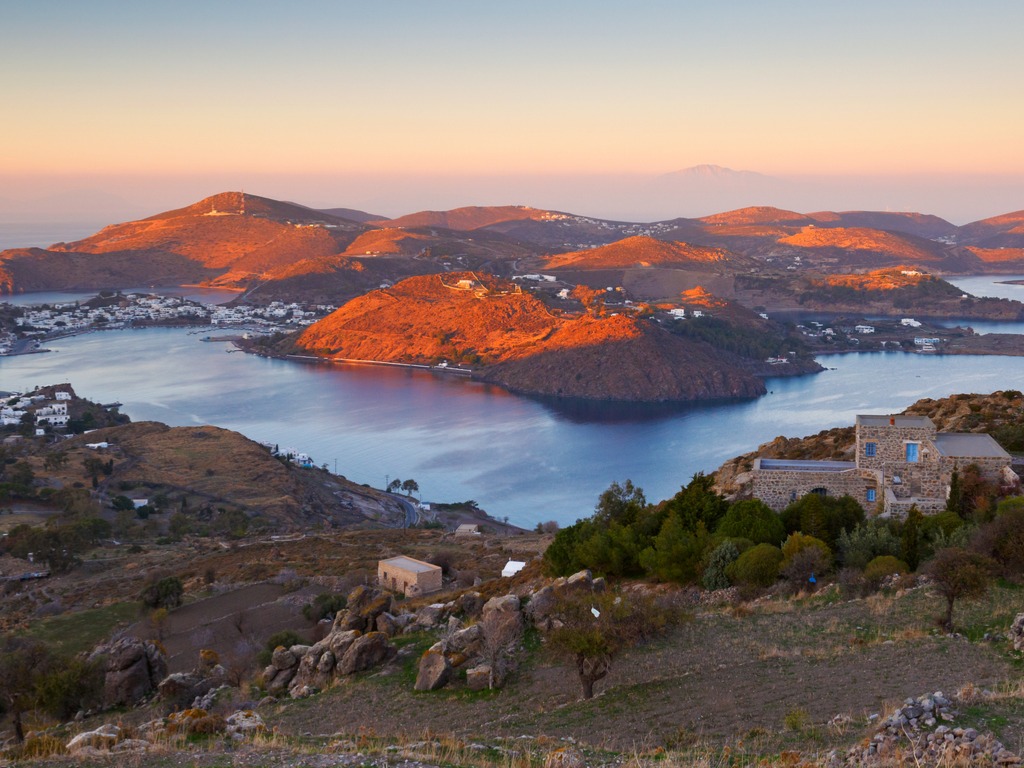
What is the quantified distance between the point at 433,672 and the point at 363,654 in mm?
1178

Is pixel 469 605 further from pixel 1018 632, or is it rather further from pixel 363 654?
pixel 1018 632

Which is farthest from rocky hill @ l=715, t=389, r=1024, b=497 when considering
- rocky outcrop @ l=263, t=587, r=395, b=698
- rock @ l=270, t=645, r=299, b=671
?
rock @ l=270, t=645, r=299, b=671

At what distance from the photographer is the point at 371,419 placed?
A: 55.0m

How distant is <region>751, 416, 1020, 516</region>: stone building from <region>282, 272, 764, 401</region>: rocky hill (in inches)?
1875

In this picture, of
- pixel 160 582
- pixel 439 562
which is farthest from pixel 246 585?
pixel 439 562

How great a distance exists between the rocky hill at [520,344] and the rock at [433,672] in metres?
52.8

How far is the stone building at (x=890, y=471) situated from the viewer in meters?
13.8

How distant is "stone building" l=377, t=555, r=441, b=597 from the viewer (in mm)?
16828

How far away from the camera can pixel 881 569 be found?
11.0 meters

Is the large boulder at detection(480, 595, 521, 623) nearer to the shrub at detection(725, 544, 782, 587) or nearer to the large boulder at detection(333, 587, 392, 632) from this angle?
the large boulder at detection(333, 587, 392, 632)

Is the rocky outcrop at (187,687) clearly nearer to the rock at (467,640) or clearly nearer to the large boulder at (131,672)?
the large boulder at (131,672)

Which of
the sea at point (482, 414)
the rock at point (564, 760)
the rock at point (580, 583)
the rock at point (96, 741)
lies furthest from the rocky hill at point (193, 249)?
the rock at point (564, 760)

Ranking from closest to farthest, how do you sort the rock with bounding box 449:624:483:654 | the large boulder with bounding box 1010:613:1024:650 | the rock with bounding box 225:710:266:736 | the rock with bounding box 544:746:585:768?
the rock with bounding box 544:746:585:768, the rock with bounding box 225:710:266:736, the large boulder with bounding box 1010:613:1024:650, the rock with bounding box 449:624:483:654

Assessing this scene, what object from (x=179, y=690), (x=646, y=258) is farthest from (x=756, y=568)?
(x=646, y=258)
